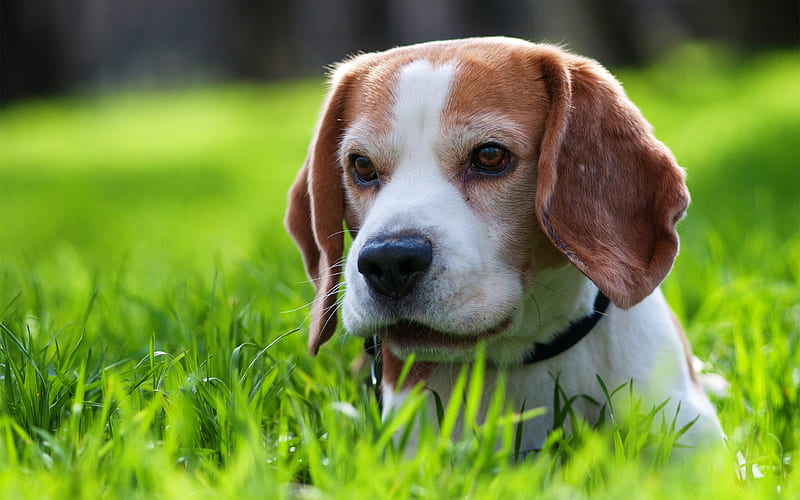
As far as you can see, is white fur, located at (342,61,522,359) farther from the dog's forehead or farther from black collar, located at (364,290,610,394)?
black collar, located at (364,290,610,394)

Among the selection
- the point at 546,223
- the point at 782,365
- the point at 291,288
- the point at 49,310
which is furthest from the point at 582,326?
the point at 49,310

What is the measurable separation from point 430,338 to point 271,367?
58cm

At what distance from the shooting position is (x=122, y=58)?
123ft

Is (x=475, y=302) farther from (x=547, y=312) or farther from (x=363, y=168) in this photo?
(x=363, y=168)

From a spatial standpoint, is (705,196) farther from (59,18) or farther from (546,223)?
(59,18)

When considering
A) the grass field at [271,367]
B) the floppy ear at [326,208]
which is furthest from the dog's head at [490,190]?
the grass field at [271,367]

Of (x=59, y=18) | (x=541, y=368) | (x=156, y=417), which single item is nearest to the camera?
(x=156, y=417)

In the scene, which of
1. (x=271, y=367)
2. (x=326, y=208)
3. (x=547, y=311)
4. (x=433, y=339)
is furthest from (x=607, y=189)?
(x=271, y=367)

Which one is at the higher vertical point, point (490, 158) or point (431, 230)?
point (490, 158)

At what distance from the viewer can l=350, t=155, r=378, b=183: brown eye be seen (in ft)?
10.7

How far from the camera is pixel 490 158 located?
3.06 meters

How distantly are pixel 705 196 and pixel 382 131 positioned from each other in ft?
16.9

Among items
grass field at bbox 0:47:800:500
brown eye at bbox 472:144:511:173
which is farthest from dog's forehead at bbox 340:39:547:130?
grass field at bbox 0:47:800:500

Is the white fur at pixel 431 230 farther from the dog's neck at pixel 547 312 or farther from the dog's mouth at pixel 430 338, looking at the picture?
the dog's neck at pixel 547 312
